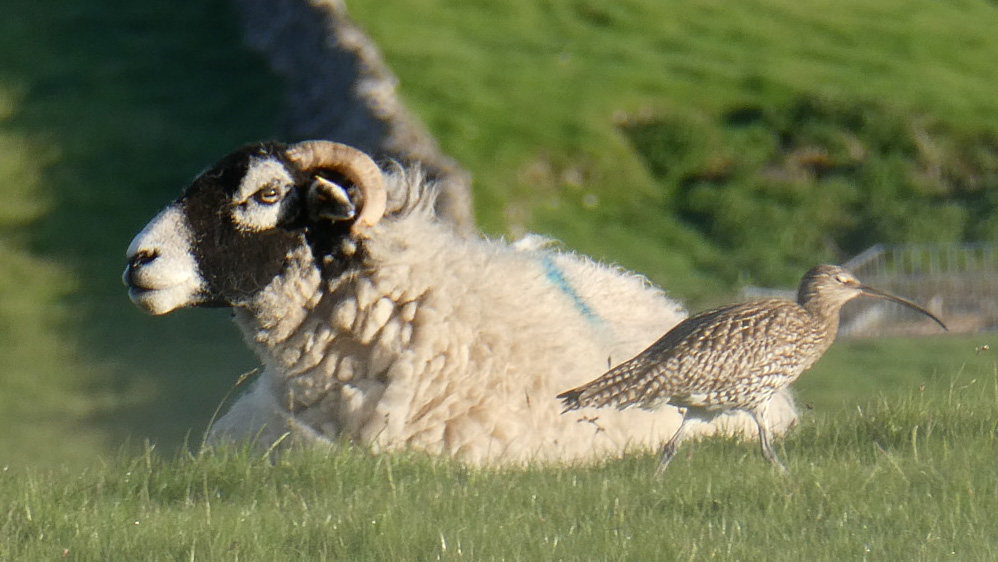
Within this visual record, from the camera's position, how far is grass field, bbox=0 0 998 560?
14.3ft

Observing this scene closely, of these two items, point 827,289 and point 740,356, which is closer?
point 740,356

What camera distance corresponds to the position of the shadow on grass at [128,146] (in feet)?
45.7

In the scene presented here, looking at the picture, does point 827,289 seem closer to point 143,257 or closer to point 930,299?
point 143,257

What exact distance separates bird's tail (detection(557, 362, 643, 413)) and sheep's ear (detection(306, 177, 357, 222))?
1602 mm

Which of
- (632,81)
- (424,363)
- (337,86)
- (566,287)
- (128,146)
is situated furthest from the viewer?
(632,81)

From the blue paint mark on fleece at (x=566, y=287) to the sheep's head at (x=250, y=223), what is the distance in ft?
3.80

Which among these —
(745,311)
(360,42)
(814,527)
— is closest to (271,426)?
(745,311)

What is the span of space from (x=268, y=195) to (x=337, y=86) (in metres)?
12.9

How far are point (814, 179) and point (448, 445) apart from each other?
18.5m

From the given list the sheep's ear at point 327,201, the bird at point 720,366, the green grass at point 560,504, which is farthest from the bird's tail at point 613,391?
the sheep's ear at point 327,201

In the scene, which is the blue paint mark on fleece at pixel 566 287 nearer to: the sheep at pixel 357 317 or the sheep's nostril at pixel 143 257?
the sheep at pixel 357 317

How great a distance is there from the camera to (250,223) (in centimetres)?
602

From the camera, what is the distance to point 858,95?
25.6 metres

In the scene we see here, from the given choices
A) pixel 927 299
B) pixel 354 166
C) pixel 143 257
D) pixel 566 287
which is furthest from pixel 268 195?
pixel 927 299
